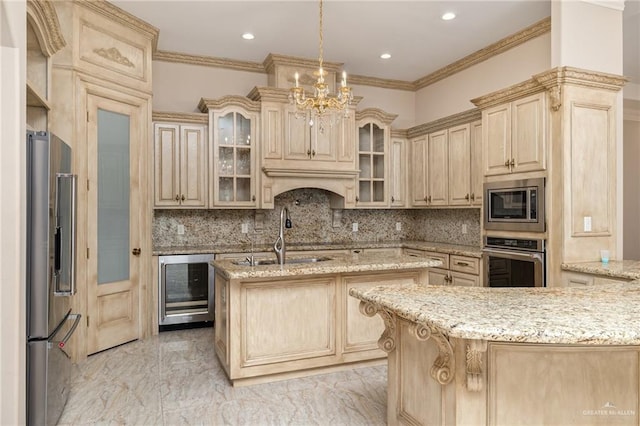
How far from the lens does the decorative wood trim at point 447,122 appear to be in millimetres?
4760

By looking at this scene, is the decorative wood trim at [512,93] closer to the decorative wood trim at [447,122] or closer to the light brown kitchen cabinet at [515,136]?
the light brown kitchen cabinet at [515,136]

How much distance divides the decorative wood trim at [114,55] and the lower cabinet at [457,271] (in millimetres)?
3851

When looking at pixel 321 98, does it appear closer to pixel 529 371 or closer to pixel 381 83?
pixel 529 371

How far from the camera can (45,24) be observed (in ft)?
8.96

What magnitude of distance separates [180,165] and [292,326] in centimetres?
255

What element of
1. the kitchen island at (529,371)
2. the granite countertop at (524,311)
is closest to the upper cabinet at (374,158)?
the granite countertop at (524,311)

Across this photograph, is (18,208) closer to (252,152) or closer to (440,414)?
(440,414)

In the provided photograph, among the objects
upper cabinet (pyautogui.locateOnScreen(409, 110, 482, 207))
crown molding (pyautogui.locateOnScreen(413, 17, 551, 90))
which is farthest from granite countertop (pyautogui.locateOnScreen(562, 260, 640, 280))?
crown molding (pyautogui.locateOnScreen(413, 17, 551, 90))

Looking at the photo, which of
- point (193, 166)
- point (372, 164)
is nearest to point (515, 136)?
point (372, 164)

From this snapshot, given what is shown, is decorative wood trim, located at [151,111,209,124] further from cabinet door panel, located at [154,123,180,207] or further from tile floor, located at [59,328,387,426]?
tile floor, located at [59,328,387,426]

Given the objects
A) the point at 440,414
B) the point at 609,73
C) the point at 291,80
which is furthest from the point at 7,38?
the point at 609,73

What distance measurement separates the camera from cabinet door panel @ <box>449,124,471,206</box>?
4859mm

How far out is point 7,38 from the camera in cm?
186

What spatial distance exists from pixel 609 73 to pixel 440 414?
3.41 metres
